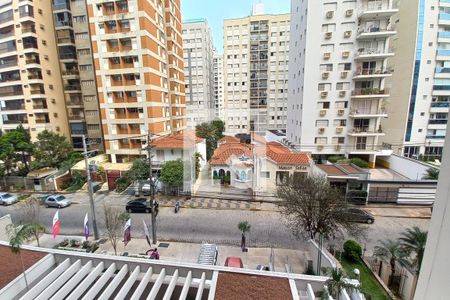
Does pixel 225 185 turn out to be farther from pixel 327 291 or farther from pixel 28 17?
pixel 28 17

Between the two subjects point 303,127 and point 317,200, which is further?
point 303,127

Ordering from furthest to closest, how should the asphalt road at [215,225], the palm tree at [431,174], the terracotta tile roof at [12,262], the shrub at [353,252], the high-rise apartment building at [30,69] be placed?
1. the high-rise apartment building at [30,69]
2. the palm tree at [431,174]
3. the asphalt road at [215,225]
4. the shrub at [353,252]
5. the terracotta tile roof at [12,262]

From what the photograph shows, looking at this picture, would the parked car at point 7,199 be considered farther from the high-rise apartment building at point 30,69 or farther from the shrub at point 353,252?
the shrub at point 353,252

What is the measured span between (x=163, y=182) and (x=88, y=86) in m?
20.7

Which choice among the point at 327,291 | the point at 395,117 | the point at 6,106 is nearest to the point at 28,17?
the point at 6,106

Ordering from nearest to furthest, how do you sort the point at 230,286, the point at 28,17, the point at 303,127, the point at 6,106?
the point at 230,286 → the point at 28,17 → the point at 303,127 → the point at 6,106

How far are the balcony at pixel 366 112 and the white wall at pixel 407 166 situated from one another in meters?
5.59

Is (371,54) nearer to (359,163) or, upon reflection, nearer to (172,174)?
(359,163)

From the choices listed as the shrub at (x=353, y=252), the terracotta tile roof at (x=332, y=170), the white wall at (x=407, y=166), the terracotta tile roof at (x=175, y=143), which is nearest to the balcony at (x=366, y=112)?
the white wall at (x=407, y=166)

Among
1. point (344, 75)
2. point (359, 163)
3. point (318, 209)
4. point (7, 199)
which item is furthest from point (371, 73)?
point (7, 199)

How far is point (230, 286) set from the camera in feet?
22.6

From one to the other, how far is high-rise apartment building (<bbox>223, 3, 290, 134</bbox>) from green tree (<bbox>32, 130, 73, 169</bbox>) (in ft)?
119

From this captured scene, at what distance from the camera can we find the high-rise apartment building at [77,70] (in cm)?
2884

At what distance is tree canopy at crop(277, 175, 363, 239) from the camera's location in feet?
37.3
